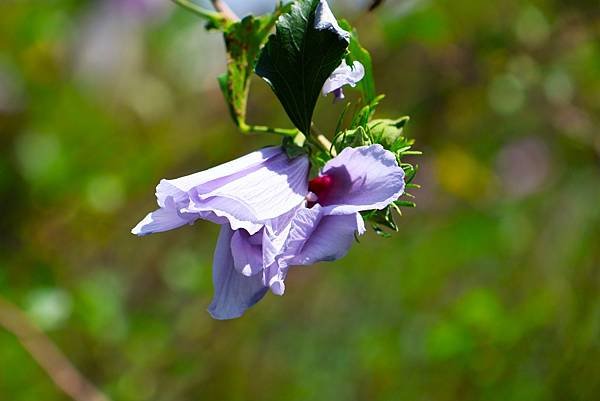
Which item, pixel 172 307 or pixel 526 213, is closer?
pixel 172 307

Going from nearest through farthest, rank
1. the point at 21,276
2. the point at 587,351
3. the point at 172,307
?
the point at 587,351, the point at 21,276, the point at 172,307

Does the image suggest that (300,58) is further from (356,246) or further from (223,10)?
(356,246)

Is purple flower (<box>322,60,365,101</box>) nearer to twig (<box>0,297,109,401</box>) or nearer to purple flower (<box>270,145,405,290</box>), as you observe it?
purple flower (<box>270,145,405,290</box>)

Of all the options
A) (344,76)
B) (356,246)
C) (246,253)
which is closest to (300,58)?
(344,76)

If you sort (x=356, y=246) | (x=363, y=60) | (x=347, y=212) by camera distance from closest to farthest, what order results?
(x=347, y=212) < (x=363, y=60) < (x=356, y=246)

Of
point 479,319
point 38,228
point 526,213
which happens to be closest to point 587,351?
point 479,319

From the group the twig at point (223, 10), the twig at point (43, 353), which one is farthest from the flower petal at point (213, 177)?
the twig at point (43, 353)

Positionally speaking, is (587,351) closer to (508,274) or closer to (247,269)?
(508,274)
